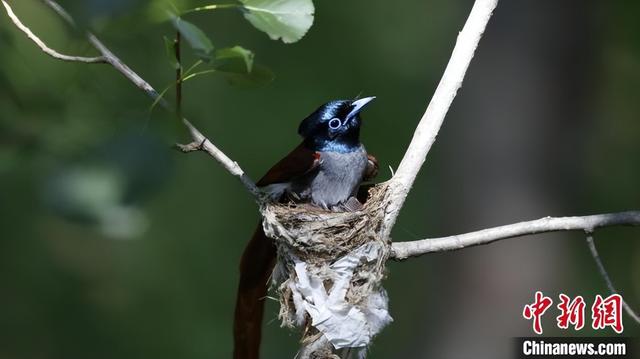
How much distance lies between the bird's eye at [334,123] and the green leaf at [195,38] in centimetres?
284

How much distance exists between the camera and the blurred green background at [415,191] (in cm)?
765

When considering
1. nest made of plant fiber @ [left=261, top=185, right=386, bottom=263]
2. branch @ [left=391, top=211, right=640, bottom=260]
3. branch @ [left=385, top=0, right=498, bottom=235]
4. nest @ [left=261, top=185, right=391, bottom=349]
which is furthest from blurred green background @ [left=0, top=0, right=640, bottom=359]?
branch @ [left=391, top=211, right=640, bottom=260]

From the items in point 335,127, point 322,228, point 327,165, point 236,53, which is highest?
point 335,127

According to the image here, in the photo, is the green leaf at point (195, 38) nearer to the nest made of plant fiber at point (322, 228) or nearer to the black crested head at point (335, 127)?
the nest made of plant fiber at point (322, 228)

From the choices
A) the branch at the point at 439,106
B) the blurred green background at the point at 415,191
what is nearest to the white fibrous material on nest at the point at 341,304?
the branch at the point at 439,106

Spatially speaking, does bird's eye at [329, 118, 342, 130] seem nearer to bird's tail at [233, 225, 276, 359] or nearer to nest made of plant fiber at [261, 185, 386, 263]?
nest made of plant fiber at [261, 185, 386, 263]

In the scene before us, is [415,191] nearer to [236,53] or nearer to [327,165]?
[327,165]

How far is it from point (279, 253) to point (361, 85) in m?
7.93

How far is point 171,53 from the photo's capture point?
1837 millimetres

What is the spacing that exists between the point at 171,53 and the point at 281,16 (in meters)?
0.25

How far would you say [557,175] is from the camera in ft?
25.3

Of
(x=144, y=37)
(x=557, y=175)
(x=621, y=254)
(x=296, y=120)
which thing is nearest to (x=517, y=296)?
(x=557, y=175)

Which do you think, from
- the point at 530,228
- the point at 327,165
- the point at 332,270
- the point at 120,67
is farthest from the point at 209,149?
the point at 327,165

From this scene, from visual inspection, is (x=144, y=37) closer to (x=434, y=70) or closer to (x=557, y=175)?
(x=557, y=175)
